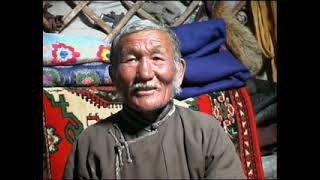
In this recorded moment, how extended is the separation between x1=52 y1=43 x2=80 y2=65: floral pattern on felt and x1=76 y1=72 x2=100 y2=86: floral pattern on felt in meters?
0.05

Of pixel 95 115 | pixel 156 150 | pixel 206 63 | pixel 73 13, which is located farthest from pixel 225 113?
pixel 73 13

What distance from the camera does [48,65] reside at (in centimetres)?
104

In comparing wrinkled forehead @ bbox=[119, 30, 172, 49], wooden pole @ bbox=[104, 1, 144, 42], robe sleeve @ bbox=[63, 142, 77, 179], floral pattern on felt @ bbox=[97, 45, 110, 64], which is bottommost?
robe sleeve @ bbox=[63, 142, 77, 179]

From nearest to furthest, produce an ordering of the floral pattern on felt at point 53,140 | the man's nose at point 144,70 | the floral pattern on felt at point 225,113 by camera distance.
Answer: the man's nose at point 144,70 → the floral pattern on felt at point 53,140 → the floral pattern on felt at point 225,113

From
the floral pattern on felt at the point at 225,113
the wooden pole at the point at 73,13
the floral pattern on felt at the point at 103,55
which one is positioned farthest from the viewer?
the wooden pole at the point at 73,13

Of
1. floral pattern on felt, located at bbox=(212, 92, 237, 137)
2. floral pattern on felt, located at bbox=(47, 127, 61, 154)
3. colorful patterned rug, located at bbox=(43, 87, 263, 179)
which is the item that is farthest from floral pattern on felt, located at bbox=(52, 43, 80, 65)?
floral pattern on felt, located at bbox=(212, 92, 237, 137)

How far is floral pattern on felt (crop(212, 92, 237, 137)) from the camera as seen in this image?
0.97m

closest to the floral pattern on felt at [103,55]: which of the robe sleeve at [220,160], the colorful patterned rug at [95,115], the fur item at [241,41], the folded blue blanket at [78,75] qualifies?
the folded blue blanket at [78,75]

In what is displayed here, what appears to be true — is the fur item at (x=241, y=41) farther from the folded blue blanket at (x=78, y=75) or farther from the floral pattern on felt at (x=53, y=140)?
the floral pattern on felt at (x=53, y=140)

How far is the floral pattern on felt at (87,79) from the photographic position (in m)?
1.04

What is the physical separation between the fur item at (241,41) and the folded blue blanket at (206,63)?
18cm

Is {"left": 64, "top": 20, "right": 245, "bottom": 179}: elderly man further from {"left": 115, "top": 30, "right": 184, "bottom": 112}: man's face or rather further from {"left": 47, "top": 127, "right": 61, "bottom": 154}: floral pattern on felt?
{"left": 47, "top": 127, "right": 61, "bottom": 154}: floral pattern on felt
